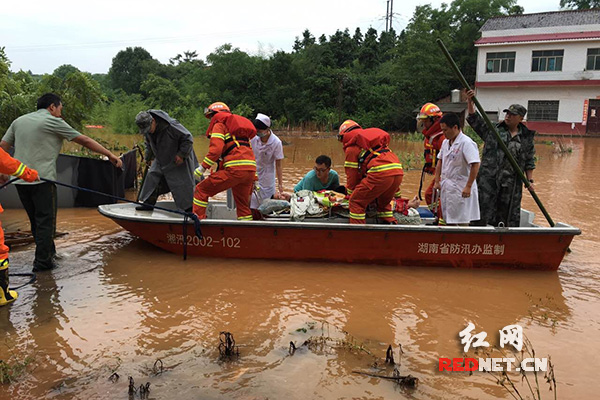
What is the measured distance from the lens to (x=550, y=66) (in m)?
29.4

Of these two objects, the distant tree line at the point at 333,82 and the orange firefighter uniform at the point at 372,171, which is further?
the distant tree line at the point at 333,82

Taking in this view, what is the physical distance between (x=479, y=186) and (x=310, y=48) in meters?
37.0

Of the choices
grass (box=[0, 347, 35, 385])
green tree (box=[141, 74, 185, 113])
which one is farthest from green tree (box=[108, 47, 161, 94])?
grass (box=[0, 347, 35, 385])

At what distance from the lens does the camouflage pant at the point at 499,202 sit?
232 inches

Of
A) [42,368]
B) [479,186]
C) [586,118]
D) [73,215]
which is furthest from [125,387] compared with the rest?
[586,118]

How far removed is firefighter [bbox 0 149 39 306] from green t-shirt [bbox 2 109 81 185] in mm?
811

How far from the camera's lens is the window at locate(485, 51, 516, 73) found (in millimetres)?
30281

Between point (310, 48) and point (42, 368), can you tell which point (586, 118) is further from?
point (42, 368)

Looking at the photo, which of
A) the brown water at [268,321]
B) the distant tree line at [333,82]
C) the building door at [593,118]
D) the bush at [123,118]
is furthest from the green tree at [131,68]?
the brown water at [268,321]

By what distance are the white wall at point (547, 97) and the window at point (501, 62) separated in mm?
1183

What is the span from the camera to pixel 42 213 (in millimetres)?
5332

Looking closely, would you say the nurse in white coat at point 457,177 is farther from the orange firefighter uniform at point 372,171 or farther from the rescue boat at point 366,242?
the orange firefighter uniform at point 372,171

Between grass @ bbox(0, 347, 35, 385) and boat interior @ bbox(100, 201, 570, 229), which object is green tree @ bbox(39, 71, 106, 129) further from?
grass @ bbox(0, 347, 35, 385)

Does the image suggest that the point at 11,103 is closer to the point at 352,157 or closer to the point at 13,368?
the point at 352,157
